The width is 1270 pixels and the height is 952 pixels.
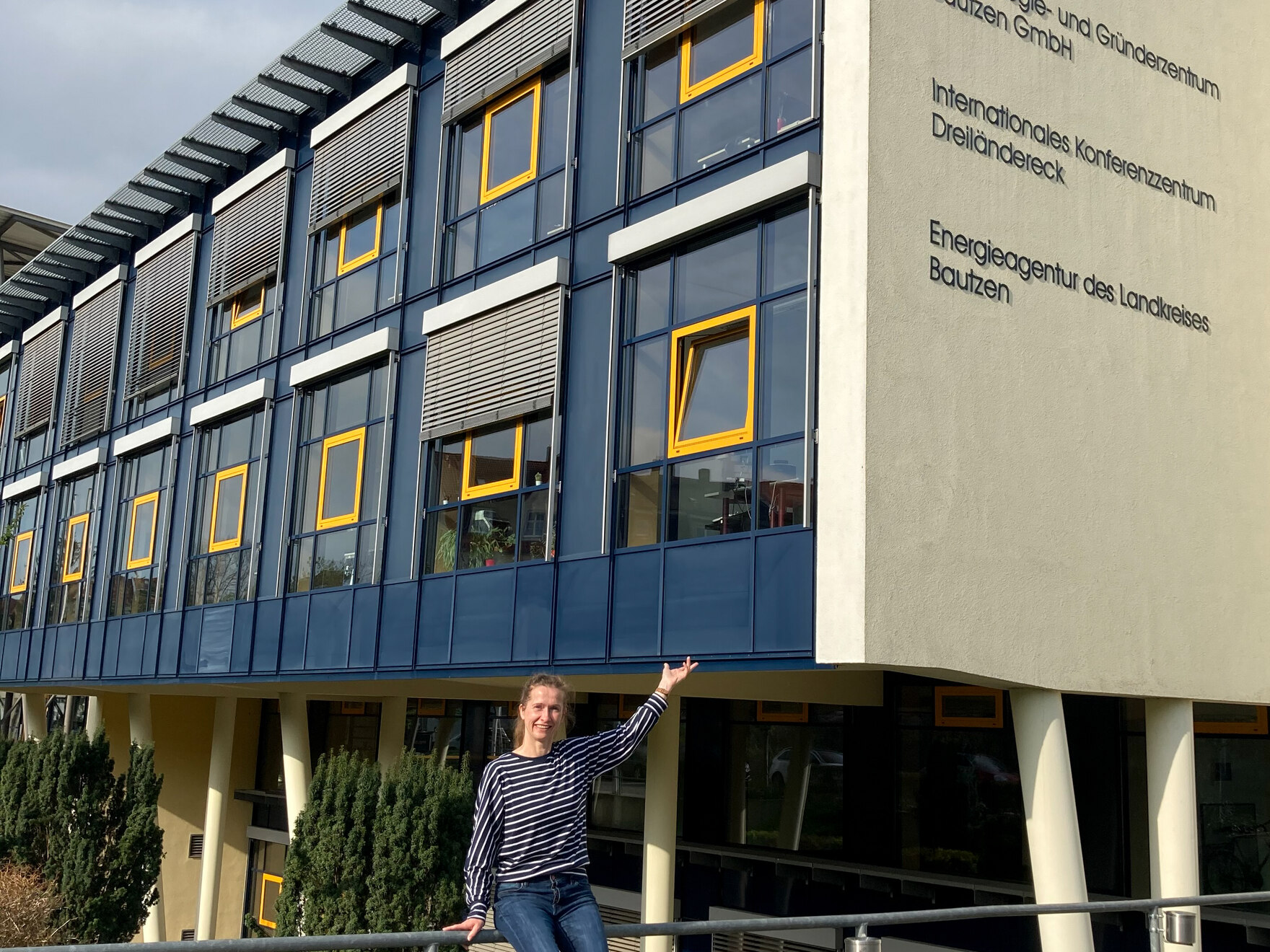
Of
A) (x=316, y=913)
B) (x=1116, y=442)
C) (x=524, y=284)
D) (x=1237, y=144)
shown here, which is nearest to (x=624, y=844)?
(x=316, y=913)

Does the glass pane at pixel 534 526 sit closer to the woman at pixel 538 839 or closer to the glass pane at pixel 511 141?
the glass pane at pixel 511 141

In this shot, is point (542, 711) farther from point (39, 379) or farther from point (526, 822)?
point (39, 379)

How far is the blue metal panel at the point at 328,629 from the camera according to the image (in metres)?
16.6

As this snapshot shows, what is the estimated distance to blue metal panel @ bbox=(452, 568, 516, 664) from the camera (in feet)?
45.9

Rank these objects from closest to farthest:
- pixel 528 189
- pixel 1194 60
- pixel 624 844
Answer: pixel 1194 60 → pixel 528 189 → pixel 624 844

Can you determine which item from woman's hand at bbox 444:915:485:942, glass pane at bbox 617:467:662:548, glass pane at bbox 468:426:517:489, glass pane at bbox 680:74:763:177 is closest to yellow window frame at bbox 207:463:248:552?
glass pane at bbox 468:426:517:489

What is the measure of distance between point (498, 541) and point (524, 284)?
8.86ft

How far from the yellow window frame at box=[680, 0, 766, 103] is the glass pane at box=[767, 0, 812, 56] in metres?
0.10

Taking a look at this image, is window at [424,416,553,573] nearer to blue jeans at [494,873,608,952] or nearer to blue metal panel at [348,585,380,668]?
blue metal panel at [348,585,380,668]

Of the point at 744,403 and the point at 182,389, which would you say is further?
the point at 182,389

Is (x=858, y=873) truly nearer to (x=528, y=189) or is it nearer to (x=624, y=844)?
(x=624, y=844)

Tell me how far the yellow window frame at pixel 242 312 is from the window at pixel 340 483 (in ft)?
8.20

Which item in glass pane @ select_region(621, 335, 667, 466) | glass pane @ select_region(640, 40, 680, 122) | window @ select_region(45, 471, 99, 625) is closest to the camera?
glass pane @ select_region(621, 335, 667, 466)

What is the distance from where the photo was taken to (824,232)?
1119 cm
